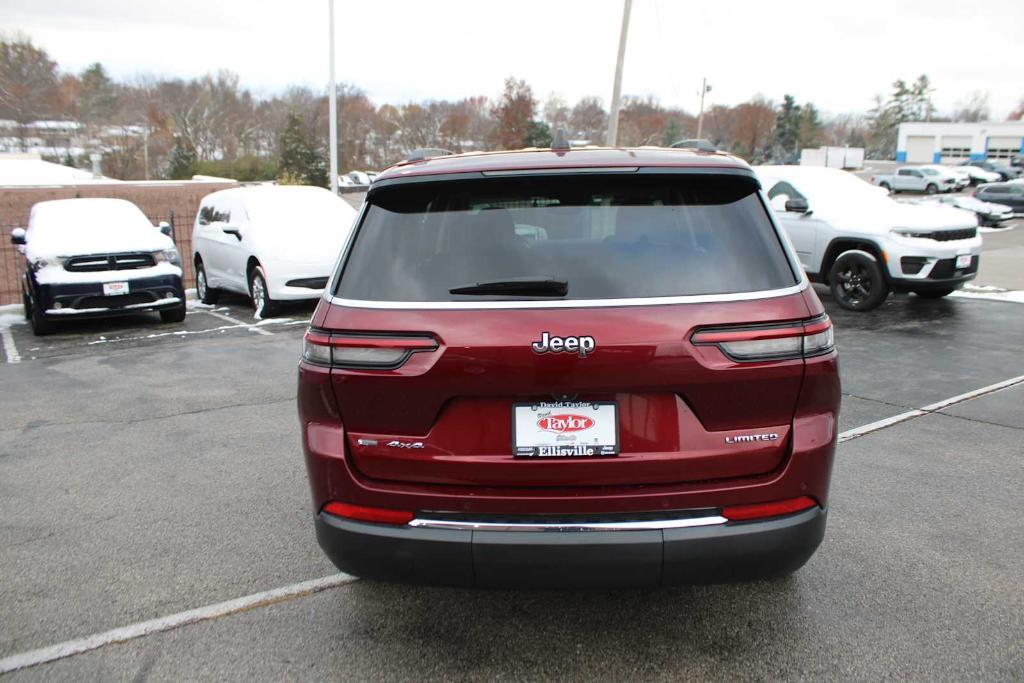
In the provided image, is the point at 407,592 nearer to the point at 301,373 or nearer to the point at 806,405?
the point at 301,373

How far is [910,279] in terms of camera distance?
33.9ft

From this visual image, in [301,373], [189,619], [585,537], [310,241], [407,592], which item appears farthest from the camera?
[310,241]

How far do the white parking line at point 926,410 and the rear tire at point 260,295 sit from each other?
7885 mm

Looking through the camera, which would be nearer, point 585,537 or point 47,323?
point 585,537

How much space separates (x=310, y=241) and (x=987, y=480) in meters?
8.90

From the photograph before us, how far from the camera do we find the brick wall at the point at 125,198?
21.3 metres

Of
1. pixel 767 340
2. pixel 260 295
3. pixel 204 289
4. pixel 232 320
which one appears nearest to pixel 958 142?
pixel 204 289

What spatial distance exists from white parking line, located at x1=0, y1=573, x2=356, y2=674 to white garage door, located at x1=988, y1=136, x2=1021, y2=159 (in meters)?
104

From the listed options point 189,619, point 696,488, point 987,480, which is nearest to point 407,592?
point 189,619

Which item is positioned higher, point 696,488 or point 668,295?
point 668,295

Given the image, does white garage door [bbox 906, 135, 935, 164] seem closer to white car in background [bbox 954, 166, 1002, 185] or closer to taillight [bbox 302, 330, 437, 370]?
white car in background [bbox 954, 166, 1002, 185]

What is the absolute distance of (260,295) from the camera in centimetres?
1123

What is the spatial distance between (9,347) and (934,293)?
1215cm

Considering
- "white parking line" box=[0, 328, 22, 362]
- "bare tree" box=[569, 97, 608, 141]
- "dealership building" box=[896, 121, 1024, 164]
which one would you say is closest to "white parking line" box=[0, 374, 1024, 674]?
"white parking line" box=[0, 328, 22, 362]
